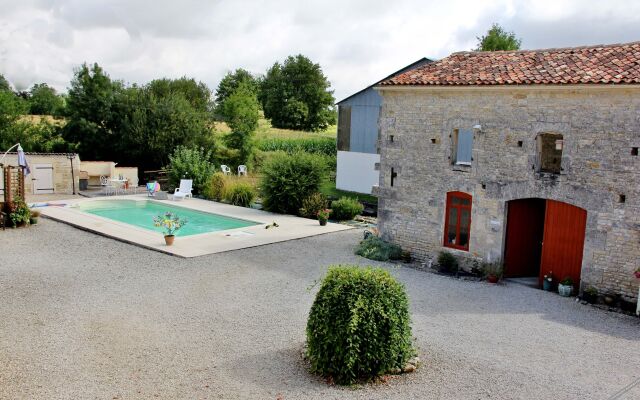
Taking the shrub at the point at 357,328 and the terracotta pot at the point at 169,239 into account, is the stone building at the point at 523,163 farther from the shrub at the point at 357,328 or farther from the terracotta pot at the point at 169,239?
the shrub at the point at 357,328

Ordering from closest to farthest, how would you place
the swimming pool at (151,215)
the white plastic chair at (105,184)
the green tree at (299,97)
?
the swimming pool at (151,215) → the white plastic chair at (105,184) → the green tree at (299,97)

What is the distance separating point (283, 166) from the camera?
77.8 ft

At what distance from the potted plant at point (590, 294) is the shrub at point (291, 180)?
40.3ft

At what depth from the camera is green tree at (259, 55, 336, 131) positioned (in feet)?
216

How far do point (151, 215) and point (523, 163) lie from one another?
15.3 meters

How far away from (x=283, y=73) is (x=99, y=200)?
4760 cm

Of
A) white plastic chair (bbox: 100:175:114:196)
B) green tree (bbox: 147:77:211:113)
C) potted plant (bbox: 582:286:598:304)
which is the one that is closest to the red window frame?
potted plant (bbox: 582:286:598:304)

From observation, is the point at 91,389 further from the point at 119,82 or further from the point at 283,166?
the point at 119,82

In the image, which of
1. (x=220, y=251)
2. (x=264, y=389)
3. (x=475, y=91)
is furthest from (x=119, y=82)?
(x=264, y=389)

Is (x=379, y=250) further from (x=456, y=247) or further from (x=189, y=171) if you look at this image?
(x=189, y=171)

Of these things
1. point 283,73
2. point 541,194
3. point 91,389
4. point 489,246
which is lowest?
point 91,389

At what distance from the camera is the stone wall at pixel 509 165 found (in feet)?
43.0

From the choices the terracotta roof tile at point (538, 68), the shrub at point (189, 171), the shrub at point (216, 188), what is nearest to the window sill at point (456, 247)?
the terracotta roof tile at point (538, 68)

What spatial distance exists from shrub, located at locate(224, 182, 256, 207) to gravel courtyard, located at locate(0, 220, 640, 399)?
965cm
